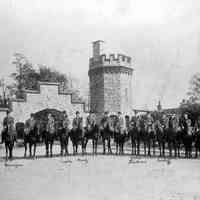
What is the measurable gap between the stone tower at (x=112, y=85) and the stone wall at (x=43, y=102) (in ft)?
12.8

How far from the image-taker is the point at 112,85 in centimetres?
2877

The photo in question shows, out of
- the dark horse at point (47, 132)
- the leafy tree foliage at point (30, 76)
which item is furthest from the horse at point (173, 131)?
the leafy tree foliage at point (30, 76)

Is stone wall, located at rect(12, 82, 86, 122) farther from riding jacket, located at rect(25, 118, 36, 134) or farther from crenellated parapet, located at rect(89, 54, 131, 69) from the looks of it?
riding jacket, located at rect(25, 118, 36, 134)

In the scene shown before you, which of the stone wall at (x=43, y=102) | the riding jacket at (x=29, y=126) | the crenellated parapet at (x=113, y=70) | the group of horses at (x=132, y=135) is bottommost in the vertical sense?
the group of horses at (x=132, y=135)

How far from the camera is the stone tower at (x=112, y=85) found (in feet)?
93.5

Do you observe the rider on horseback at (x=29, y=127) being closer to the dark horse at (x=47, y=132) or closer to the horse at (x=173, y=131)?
the dark horse at (x=47, y=132)

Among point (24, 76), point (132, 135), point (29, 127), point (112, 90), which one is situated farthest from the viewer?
point (24, 76)

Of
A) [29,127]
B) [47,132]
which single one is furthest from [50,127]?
[29,127]

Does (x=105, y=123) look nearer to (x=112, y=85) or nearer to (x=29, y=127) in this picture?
(x=29, y=127)

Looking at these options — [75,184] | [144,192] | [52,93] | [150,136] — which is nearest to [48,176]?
[75,184]

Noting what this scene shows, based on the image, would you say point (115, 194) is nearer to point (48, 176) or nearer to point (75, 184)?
point (75, 184)

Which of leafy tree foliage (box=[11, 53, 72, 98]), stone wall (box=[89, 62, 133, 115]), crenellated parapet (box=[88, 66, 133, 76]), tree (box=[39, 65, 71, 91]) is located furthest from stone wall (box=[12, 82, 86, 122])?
Answer: tree (box=[39, 65, 71, 91])

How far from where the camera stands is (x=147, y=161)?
12969 mm

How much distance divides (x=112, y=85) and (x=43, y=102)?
6.99 meters
